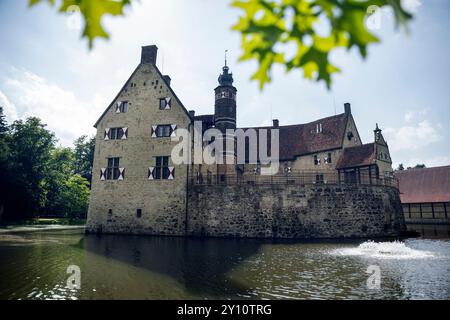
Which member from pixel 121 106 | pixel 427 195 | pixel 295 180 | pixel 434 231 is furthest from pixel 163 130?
pixel 427 195

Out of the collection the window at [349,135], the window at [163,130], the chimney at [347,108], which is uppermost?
the chimney at [347,108]

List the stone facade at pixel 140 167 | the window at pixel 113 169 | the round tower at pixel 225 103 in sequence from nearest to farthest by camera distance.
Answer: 1. the stone facade at pixel 140 167
2. the window at pixel 113 169
3. the round tower at pixel 225 103

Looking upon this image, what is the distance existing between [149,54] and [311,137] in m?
19.4

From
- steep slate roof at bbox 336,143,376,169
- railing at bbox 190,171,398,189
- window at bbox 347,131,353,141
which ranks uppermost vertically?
window at bbox 347,131,353,141

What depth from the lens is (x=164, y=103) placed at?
2214cm

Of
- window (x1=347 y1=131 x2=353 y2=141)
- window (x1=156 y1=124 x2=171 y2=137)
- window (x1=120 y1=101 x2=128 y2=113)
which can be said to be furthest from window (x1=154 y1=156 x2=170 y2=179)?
window (x1=347 y1=131 x2=353 y2=141)

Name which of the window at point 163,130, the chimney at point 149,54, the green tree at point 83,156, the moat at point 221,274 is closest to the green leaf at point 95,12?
the moat at point 221,274

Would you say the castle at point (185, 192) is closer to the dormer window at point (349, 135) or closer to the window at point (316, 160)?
the dormer window at point (349, 135)

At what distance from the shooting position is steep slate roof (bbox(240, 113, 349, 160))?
96.4 feet

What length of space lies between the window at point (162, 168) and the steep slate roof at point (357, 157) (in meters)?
16.4

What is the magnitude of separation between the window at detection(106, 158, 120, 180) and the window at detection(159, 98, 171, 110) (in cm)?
557

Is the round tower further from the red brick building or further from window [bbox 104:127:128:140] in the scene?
the red brick building

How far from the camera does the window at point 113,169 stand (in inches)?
872
